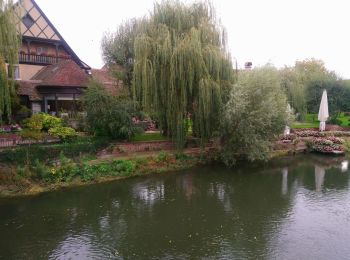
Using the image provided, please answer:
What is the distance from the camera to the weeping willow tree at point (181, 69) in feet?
61.0

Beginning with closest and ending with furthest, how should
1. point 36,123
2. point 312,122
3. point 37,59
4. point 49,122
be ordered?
point 36,123 < point 49,122 < point 37,59 < point 312,122

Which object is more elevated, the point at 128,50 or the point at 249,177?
the point at 128,50

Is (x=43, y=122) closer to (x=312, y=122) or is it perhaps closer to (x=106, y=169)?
(x=106, y=169)

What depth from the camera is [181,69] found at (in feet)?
60.6

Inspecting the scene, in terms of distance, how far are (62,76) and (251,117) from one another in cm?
1323

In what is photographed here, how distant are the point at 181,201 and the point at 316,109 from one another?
25.7 metres

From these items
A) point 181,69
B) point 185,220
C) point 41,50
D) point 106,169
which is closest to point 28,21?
point 41,50

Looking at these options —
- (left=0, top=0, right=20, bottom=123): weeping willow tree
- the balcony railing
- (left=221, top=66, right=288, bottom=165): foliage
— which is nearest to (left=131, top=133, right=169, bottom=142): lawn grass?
(left=221, top=66, right=288, bottom=165): foliage

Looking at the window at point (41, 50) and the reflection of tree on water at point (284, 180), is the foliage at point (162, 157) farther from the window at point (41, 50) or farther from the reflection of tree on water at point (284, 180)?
the window at point (41, 50)

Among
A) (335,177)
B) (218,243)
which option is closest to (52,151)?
(218,243)

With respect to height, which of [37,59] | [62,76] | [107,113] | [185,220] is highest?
[37,59]

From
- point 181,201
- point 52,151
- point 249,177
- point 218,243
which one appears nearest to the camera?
point 218,243

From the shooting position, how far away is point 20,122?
70.5 feet

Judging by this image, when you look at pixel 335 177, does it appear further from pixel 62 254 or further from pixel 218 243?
pixel 62 254
